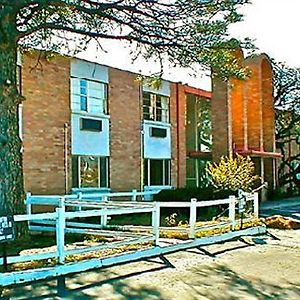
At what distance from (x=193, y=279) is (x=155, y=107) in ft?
57.4

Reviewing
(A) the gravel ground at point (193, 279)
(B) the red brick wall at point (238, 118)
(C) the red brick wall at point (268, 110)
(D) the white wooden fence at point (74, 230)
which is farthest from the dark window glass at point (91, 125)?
(C) the red brick wall at point (268, 110)

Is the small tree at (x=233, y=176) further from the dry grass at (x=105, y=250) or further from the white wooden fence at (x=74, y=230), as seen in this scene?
the white wooden fence at (x=74, y=230)

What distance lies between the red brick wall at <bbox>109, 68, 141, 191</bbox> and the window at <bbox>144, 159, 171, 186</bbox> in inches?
34.0

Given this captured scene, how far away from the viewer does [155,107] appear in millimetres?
26578

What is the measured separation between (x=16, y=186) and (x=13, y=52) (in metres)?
3.03

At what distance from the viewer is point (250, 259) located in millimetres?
11742

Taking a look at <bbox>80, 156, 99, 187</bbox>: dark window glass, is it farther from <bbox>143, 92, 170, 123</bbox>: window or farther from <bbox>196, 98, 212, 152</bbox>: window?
<bbox>196, 98, 212, 152</bbox>: window

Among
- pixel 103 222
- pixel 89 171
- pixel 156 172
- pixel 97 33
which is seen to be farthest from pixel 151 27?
pixel 156 172

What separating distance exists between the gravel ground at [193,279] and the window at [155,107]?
13.9 m

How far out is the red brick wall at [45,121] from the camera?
19.5 m

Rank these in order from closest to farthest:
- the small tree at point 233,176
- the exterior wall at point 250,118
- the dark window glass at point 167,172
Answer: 1. the small tree at point 233,176
2. the dark window glass at point 167,172
3. the exterior wall at point 250,118

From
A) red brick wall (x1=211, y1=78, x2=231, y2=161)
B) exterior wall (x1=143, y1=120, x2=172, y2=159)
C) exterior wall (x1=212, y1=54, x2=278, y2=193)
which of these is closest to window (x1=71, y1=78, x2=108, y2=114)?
exterior wall (x1=143, y1=120, x2=172, y2=159)

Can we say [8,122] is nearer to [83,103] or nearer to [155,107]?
[83,103]

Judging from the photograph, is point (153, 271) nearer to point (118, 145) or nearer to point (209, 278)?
point (209, 278)
